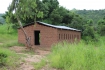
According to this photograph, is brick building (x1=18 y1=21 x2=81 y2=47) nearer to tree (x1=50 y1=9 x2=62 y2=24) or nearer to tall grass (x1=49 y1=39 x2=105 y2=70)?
tree (x1=50 y1=9 x2=62 y2=24)

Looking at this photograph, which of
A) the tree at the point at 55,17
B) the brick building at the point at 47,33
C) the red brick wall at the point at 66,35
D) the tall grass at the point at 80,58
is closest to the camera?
the tall grass at the point at 80,58

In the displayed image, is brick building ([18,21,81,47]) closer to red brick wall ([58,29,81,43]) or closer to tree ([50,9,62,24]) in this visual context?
red brick wall ([58,29,81,43])

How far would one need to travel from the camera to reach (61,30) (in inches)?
941

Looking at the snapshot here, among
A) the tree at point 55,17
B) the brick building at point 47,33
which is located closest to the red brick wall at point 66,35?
the brick building at point 47,33

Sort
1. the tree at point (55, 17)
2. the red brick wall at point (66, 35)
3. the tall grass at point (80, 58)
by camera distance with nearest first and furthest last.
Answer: the tall grass at point (80, 58) < the red brick wall at point (66, 35) < the tree at point (55, 17)

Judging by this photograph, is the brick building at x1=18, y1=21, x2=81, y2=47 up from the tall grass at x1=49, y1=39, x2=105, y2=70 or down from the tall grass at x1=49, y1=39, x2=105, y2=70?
down

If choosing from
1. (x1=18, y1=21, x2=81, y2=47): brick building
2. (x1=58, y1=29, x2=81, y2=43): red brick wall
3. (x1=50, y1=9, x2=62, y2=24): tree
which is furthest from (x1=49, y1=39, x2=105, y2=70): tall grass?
(x1=50, y1=9, x2=62, y2=24): tree

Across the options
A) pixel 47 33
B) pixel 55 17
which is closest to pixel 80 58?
pixel 47 33

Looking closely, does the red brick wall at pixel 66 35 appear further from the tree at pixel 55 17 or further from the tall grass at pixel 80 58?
the tall grass at pixel 80 58

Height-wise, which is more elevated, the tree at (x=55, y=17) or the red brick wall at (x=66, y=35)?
the tree at (x=55, y=17)

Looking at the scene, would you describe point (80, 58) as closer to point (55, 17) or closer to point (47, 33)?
point (47, 33)

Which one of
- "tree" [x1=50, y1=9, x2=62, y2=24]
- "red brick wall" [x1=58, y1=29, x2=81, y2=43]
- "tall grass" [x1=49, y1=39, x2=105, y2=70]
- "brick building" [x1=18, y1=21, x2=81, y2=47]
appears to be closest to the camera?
"tall grass" [x1=49, y1=39, x2=105, y2=70]

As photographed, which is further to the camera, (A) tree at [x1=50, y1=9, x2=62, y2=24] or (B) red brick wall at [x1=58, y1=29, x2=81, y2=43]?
(A) tree at [x1=50, y1=9, x2=62, y2=24]

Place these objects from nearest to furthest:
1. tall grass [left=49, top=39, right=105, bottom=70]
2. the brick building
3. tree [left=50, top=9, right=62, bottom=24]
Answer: tall grass [left=49, top=39, right=105, bottom=70], the brick building, tree [left=50, top=9, right=62, bottom=24]
